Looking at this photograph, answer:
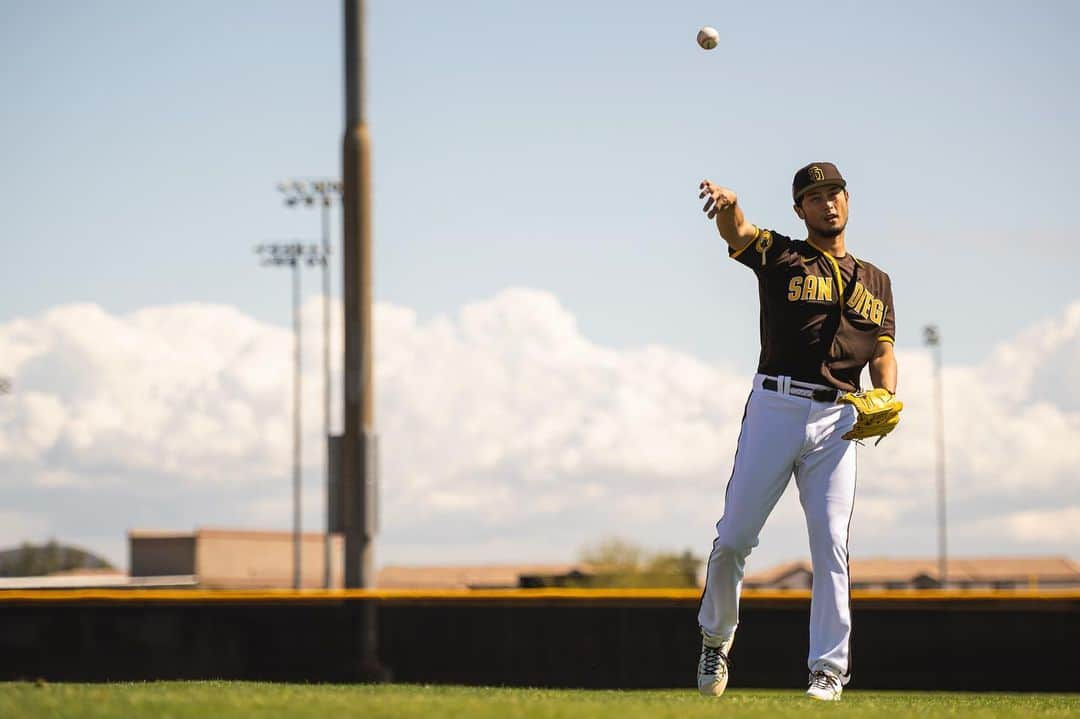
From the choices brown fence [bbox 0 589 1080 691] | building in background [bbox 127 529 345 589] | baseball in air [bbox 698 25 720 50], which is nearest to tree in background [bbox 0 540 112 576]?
building in background [bbox 127 529 345 589]

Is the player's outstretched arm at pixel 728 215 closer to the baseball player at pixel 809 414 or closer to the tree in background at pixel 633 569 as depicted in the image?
the baseball player at pixel 809 414

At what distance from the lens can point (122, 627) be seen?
1466cm

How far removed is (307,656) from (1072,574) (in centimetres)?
8540

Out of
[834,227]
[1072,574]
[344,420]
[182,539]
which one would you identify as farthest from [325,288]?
[1072,574]

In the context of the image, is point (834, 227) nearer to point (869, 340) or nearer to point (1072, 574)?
point (869, 340)

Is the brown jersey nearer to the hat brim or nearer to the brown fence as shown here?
the hat brim

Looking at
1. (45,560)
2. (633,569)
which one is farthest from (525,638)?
(45,560)

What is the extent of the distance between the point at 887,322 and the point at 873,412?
577mm

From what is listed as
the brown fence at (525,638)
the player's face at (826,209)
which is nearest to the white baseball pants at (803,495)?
the player's face at (826,209)

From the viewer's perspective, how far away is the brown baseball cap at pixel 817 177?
25.5ft

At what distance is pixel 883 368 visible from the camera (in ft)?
26.0

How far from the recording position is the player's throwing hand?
292 inches

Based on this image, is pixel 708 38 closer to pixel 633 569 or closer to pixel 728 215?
pixel 728 215

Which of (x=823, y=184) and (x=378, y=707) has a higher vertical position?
(x=823, y=184)
